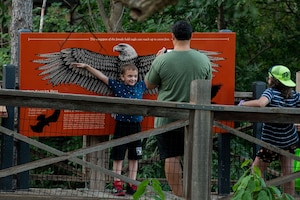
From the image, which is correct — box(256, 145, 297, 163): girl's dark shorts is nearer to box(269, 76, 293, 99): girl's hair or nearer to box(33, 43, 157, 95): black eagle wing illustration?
box(269, 76, 293, 99): girl's hair

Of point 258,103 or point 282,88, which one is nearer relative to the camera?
point 258,103

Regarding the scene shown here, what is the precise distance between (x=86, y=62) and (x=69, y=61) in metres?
0.16

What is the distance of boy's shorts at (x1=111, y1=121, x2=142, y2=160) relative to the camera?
835 cm

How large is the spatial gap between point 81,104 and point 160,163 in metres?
3.94

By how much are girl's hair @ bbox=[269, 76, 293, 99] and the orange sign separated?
663 mm

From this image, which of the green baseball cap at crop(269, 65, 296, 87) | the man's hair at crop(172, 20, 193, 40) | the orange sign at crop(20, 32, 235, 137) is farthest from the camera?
the orange sign at crop(20, 32, 235, 137)

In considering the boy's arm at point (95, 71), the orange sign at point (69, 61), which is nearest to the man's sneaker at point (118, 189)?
the orange sign at point (69, 61)

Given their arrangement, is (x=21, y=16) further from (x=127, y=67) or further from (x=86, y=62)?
(x=127, y=67)

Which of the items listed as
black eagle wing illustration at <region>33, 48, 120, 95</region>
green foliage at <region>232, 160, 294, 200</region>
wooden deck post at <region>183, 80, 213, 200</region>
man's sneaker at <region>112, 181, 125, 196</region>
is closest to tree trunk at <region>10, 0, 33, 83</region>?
black eagle wing illustration at <region>33, 48, 120, 95</region>

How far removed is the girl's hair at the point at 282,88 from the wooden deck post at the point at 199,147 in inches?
46.8

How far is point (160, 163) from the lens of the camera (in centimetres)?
1090

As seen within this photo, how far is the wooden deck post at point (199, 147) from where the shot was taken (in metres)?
7.03

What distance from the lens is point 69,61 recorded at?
8602mm

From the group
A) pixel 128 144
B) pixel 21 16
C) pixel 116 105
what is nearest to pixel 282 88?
pixel 128 144
